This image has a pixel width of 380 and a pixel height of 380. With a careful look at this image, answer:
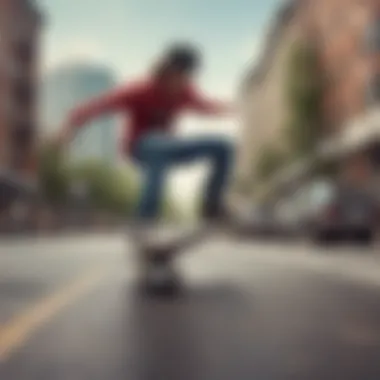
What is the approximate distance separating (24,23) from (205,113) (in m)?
1.15

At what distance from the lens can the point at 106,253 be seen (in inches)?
664

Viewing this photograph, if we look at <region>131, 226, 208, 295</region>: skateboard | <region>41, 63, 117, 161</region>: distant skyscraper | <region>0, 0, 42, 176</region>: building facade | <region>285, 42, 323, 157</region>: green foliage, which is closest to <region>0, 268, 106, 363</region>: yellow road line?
<region>131, 226, 208, 295</region>: skateboard

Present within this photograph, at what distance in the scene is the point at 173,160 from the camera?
22.2 feet

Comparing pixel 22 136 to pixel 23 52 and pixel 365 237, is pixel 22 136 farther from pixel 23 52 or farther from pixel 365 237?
pixel 365 237

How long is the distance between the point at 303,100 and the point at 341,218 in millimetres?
8138

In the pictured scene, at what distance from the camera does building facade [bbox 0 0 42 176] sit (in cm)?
679

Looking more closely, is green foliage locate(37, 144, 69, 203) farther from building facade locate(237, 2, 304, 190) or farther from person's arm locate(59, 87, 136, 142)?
building facade locate(237, 2, 304, 190)

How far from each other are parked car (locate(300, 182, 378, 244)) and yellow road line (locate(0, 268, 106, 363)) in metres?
3.64

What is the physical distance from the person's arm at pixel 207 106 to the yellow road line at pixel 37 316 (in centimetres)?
159

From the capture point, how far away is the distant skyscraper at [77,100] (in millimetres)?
6449

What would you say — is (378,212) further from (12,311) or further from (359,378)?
(359,378)

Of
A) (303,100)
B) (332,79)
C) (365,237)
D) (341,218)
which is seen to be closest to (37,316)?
(303,100)

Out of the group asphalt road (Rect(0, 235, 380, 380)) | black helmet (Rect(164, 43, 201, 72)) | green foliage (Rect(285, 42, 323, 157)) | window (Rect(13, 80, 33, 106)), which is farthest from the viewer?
green foliage (Rect(285, 42, 323, 157))

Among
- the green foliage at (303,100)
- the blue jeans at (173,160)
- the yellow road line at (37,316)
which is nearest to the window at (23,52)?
the blue jeans at (173,160)
